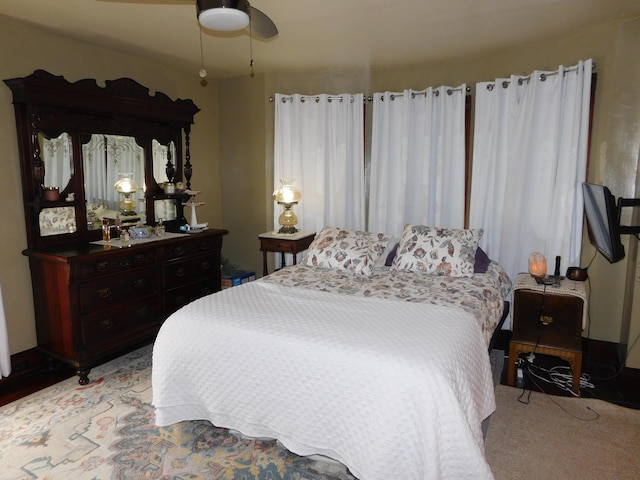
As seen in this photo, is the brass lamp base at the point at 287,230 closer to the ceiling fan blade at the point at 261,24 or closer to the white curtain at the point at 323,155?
the white curtain at the point at 323,155

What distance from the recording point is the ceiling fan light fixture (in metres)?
1.82

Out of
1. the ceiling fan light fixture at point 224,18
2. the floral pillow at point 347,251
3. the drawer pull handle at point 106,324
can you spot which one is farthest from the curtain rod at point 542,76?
the drawer pull handle at point 106,324

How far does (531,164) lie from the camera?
3.51 m

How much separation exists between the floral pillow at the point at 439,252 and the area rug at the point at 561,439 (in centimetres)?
93

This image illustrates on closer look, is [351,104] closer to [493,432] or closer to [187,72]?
[187,72]

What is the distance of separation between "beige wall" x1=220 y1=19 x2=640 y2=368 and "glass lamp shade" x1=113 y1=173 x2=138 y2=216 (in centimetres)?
126

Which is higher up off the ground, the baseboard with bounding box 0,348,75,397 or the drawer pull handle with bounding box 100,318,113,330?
the drawer pull handle with bounding box 100,318,113,330

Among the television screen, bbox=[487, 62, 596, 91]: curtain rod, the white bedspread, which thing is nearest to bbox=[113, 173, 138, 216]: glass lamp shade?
the white bedspread

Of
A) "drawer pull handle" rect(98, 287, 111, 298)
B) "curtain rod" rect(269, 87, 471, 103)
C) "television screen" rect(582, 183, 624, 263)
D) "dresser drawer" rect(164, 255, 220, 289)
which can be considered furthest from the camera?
"curtain rod" rect(269, 87, 471, 103)

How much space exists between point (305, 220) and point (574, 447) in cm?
303

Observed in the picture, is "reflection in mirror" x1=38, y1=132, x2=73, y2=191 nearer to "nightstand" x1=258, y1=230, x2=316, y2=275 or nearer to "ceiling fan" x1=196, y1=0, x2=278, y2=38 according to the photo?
"nightstand" x1=258, y1=230, x2=316, y2=275

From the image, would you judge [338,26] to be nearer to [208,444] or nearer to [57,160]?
[57,160]

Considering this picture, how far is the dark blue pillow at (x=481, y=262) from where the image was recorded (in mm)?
3410

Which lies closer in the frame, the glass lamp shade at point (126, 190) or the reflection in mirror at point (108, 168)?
the reflection in mirror at point (108, 168)
